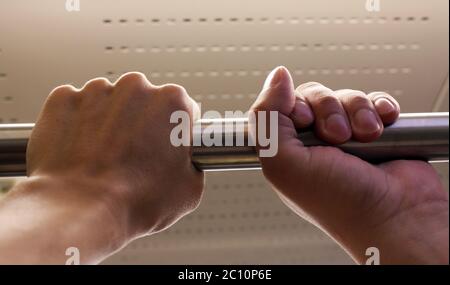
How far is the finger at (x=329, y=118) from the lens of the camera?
0.54 metres

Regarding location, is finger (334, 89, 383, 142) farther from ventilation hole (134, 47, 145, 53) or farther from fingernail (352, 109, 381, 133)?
ventilation hole (134, 47, 145, 53)

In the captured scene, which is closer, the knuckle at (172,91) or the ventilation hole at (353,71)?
the knuckle at (172,91)

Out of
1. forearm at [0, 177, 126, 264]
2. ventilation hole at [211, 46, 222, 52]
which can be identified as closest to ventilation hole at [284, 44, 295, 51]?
ventilation hole at [211, 46, 222, 52]

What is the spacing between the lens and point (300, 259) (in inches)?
42.4

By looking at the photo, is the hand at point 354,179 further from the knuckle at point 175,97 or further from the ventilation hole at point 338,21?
the ventilation hole at point 338,21

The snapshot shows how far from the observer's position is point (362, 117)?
1.76 ft

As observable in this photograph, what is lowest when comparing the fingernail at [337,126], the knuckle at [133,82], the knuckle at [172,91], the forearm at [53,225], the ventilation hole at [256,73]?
the forearm at [53,225]

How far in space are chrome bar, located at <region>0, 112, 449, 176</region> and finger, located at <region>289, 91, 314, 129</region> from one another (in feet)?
0.04

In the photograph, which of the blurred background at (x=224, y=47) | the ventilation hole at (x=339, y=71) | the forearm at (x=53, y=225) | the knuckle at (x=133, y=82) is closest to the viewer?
the forearm at (x=53, y=225)

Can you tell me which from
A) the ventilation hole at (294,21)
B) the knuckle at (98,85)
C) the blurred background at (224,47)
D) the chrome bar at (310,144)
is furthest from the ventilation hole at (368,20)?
the knuckle at (98,85)

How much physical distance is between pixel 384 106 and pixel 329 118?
62mm

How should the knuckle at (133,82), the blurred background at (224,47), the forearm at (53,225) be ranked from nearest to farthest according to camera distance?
the forearm at (53,225), the knuckle at (133,82), the blurred background at (224,47)

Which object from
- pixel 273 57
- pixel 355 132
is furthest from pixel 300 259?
pixel 355 132
